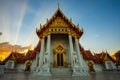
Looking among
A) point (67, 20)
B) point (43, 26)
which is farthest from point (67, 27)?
point (43, 26)

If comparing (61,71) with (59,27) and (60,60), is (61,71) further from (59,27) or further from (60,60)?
(59,27)

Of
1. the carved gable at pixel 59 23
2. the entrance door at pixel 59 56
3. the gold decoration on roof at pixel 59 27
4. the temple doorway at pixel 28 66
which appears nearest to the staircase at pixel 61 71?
the entrance door at pixel 59 56

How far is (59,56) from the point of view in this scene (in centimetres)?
1452

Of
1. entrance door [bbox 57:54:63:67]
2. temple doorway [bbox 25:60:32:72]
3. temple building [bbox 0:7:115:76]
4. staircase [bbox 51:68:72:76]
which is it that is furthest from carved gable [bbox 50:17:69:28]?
temple doorway [bbox 25:60:32:72]

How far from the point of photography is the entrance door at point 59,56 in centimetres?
1402

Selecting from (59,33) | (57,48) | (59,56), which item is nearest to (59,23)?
(59,33)

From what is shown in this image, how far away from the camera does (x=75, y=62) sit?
11.8 m

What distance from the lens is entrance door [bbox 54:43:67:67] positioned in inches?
552

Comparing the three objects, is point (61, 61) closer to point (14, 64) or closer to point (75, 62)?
point (75, 62)

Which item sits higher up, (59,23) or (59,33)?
(59,23)

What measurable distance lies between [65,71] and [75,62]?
1.55 meters

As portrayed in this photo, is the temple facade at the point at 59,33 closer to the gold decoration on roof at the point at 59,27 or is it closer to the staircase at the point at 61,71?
the gold decoration on roof at the point at 59,27

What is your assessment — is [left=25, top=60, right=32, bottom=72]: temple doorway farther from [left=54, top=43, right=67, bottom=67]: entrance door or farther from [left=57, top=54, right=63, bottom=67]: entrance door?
[left=57, top=54, right=63, bottom=67]: entrance door

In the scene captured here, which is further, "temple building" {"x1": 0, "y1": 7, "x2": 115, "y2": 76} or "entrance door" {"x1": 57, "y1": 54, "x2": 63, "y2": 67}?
"entrance door" {"x1": 57, "y1": 54, "x2": 63, "y2": 67}
